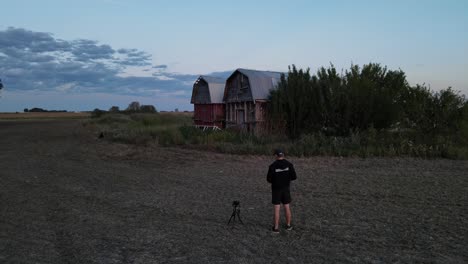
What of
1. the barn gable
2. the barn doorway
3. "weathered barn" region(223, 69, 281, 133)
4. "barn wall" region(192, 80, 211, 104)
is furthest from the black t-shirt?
"barn wall" region(192, 80, 211, 104)

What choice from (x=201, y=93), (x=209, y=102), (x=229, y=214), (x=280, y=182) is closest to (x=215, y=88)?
(x=209, y=102)

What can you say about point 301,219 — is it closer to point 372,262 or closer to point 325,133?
point 372,262

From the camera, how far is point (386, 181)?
12.2m

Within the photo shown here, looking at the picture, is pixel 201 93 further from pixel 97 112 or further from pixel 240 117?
pixel 97 112

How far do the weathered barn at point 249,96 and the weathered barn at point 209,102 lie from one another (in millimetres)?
2071

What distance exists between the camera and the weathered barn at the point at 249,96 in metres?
25.6

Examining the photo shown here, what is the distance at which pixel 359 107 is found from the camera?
2161 centimetres

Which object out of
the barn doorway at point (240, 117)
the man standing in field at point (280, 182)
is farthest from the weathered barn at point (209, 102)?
the man standing in field at point (280, 182)

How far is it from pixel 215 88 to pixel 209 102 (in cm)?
122

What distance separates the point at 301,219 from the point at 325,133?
14761mm

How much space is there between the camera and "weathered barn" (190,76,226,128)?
3159 cm

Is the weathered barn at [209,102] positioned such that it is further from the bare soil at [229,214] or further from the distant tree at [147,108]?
the distant tree at [147,108]

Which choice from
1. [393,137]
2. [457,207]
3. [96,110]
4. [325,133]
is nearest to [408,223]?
[457,207]

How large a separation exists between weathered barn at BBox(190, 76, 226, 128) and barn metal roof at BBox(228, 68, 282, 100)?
4882mm
